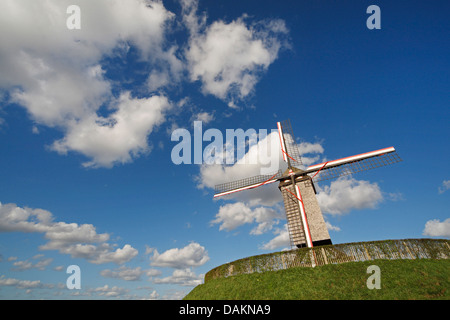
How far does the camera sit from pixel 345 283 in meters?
11.8

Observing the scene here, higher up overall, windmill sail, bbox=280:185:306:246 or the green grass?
windmill sail, bbox=280:185:306:246

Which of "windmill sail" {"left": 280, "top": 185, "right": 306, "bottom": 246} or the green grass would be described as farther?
"windmill sail" {"left": 280, "top": 185, "right": 306, "bottom": 246}

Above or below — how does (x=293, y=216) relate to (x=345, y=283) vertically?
above

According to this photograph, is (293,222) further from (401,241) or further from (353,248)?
(401,241)

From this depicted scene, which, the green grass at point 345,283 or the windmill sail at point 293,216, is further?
the windmill sail at point 293,216

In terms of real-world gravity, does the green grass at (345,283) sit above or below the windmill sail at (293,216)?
below

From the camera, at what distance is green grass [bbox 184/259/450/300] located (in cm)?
1043

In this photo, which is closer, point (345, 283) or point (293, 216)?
point (345, 283)

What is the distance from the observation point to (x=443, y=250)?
1473 cm

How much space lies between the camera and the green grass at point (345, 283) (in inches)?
410
